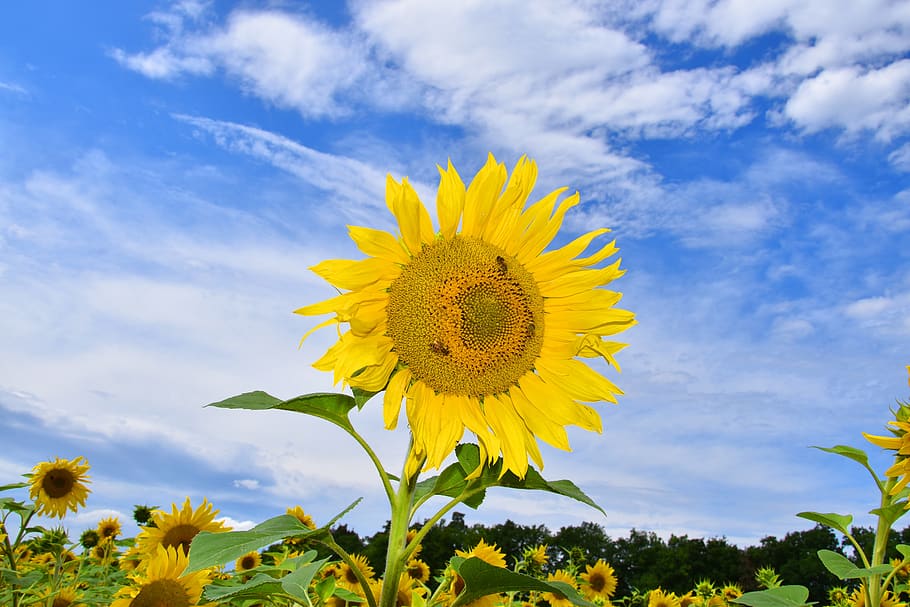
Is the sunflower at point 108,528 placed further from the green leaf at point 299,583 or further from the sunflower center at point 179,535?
the green leaf at point 299,583

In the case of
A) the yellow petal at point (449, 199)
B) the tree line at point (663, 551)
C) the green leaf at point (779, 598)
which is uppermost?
the tree line at point (663, 551)

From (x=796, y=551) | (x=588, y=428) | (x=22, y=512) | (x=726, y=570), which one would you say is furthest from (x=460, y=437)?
(x=796, y=551)

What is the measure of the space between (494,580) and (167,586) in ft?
6.13

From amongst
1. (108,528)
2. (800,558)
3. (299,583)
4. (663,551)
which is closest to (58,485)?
(108,528)

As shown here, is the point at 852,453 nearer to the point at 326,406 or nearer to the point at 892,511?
the point at 892,511

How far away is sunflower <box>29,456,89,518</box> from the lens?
6.94 m

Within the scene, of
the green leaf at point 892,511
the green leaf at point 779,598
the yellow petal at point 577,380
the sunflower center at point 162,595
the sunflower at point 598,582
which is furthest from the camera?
the sunflower at point 598,582

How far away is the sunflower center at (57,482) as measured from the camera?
693 centimetres

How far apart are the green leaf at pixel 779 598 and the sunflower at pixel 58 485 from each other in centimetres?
590

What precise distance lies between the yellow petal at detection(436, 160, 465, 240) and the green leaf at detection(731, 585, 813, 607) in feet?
8.34

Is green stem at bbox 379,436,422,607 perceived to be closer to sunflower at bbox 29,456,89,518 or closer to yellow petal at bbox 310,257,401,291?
yellow petal at bbox 310,257,401,291

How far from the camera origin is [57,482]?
6.94 m

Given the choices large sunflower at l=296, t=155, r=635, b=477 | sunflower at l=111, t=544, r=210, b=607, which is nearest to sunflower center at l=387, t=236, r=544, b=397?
large sunflower at l=296, t=155, r=635, b=477

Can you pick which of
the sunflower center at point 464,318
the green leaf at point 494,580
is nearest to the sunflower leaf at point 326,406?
the sunflower center at point 464,318
